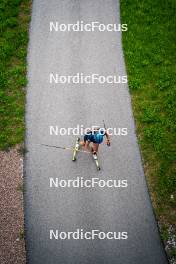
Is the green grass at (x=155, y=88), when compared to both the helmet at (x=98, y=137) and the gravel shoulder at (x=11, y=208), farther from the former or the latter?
the gravel shoulder at (x=11, y=208)

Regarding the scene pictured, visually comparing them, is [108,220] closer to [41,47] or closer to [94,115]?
[94,115]

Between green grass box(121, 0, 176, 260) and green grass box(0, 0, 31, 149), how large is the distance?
4.48 metres

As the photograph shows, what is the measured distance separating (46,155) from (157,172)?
4.00m

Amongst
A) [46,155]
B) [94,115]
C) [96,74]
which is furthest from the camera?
[96,74]

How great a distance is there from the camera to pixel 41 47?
59.0 ft

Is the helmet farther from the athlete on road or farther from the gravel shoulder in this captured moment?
the gravel shoulder

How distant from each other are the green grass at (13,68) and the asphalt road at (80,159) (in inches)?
13.5

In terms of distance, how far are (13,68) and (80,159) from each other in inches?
209

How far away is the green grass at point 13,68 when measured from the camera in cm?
1538

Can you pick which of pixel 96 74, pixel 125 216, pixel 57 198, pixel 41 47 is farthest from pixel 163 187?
pixel 41 47

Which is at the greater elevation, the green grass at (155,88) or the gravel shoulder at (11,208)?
the green grass at (155,88)

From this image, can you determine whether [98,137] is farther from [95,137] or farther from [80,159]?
[80,159]

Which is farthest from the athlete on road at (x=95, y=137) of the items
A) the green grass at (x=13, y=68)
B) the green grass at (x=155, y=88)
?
the green grass at (x=13, y=68)

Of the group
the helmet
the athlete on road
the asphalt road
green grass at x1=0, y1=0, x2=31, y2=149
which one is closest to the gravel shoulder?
the asphalt road
